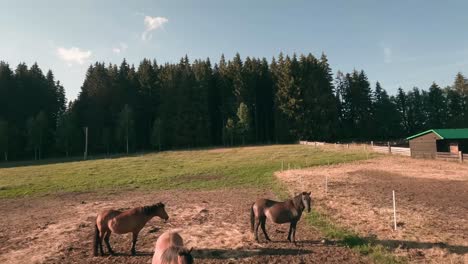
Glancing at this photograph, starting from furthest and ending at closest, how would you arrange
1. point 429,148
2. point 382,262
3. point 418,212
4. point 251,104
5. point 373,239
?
point 251,104 < point 429,148 < point 418,212 < point 373,239 < point 382,262

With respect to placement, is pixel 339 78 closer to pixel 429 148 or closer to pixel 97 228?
pixel 429 148

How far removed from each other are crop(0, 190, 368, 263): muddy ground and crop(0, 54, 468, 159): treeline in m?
44.4

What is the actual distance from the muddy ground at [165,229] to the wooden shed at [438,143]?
93.7ft

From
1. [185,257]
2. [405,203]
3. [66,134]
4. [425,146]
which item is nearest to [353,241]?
[405,203]

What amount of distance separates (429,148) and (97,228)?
38109 mm

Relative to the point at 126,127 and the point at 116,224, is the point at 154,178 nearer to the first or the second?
the point at 116,224

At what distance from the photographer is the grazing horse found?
441 centimetres

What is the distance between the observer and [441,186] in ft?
64.1

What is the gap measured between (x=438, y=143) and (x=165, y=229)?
36.1 m

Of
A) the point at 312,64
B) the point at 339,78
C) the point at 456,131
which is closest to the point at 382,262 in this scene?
the point at 456,131

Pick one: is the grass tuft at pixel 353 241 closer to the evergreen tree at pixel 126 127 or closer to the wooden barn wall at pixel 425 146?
the wooden barn wall at pixel 425 146

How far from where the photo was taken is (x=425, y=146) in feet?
114

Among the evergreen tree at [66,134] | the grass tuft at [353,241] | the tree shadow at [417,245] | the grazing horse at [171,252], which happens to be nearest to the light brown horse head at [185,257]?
the grazing horse at [171,252]

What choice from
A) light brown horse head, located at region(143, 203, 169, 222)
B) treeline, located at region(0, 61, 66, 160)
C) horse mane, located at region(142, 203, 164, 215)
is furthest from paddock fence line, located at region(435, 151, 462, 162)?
treeline, located at region(0, 61, 66, 160)
